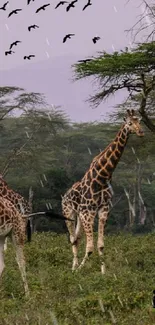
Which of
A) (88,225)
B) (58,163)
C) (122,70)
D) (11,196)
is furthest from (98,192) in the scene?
(58,163)

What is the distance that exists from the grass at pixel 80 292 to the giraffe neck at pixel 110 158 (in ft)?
4.94

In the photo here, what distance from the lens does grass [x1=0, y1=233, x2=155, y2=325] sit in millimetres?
7996

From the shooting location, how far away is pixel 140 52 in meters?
17.0

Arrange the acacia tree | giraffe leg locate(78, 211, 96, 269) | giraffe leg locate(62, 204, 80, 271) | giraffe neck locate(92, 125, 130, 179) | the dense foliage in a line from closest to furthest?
giraffe leg locate(78, 211, 96, 269)
giraffe neck locate(92, 125, 130, 179)
giraffe leg locate(62, 204, 80, 271)
the acacia tree
the dense foliage

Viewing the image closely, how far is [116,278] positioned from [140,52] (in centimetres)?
756

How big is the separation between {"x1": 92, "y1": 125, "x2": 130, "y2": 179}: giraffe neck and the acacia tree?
3.25m

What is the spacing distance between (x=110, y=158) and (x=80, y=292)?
3.75 metres

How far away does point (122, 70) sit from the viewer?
17344mm

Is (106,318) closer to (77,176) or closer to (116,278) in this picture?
(116,278)

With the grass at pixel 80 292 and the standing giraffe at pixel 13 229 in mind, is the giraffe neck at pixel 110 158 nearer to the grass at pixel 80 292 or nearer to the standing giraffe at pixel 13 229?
the grass at pixel 80 292

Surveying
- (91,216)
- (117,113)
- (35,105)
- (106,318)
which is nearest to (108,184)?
(91,216)

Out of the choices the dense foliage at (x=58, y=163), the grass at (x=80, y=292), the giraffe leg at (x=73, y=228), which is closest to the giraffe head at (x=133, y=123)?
the giraffe leg at (x=73, y=228)

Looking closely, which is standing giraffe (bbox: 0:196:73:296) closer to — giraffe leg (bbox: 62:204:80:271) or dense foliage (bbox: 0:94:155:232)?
giraffe leg (bbox: 62:204:80:271)

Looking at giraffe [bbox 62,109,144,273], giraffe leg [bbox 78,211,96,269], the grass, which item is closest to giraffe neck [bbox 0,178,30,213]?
the grass
